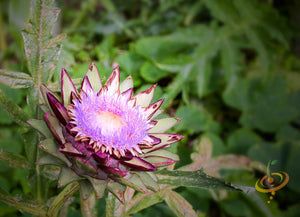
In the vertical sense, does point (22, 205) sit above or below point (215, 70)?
below

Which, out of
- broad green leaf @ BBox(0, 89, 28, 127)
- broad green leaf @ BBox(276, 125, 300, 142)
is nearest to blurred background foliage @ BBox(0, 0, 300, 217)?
broad green leaf @ BBox(276, 125, 300, 142)

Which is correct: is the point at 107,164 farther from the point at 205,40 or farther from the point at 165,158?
the point at 205,40

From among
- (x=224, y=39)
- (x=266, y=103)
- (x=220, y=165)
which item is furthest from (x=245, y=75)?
(x=220, y=165)

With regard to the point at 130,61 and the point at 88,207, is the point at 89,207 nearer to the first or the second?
the point at 88,207

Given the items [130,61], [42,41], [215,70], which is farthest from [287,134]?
[42,41]

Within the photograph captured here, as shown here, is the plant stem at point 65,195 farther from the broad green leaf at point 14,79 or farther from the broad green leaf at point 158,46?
the broad green leaf at point 158,46

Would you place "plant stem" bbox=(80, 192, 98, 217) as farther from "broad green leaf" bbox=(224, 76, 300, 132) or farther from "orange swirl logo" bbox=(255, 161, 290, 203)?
"broad green leaf" bbox=(224, 76, 300, 132)
